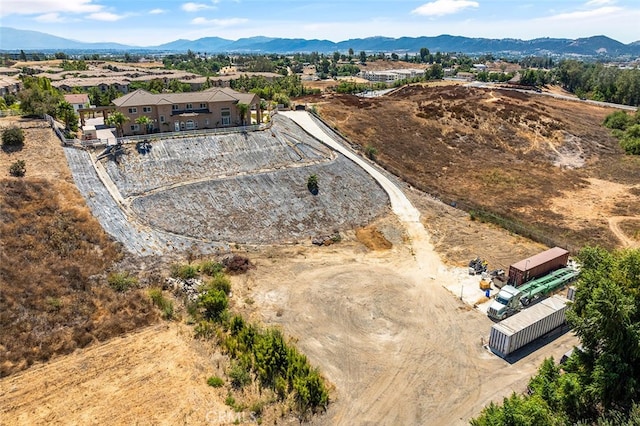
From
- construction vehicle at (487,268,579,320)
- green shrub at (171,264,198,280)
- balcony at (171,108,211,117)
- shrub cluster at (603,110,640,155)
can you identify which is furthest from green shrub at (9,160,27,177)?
shrub cluster at (603,110,640,155)

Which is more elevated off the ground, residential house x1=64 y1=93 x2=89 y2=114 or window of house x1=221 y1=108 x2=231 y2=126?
residential house x1=64 y1=93 x2=89 y2=114

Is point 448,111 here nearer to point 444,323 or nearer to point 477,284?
point 477,284

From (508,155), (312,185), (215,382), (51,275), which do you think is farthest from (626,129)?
(51,275)

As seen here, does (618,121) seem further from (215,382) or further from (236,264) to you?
A: (215,382)

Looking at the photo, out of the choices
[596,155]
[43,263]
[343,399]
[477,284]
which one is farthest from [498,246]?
[596,155]

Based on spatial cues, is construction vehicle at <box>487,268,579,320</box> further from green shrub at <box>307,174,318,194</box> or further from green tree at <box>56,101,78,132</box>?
green tree at <box>56,101,78,132</box>

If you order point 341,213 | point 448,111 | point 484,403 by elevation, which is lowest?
point 484,403

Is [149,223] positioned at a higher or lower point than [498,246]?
higher
